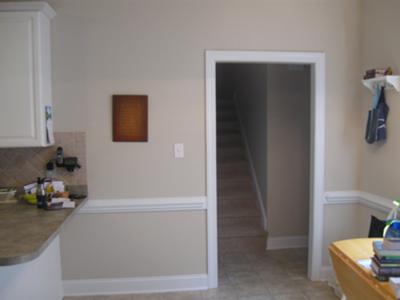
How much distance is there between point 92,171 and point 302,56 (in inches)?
79.0

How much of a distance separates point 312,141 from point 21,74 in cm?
239

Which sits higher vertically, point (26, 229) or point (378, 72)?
point (378, 72)

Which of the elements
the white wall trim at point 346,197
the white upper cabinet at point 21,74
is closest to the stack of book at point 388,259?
the white wall trim at point 346,197

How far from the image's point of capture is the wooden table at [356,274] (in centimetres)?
149

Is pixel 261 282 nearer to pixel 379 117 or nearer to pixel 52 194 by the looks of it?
pixel 379 117

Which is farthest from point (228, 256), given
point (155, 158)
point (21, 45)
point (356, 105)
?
point (21, 45)

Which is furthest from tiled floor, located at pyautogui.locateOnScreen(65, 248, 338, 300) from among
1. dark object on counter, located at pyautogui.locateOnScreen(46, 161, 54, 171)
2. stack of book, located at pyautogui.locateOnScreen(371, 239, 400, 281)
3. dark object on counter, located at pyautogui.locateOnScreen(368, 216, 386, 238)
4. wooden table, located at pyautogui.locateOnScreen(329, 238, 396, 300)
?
stack of book, located at pyautogui.locateOnScreen(371, 239, 400, 281)

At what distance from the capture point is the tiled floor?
2697 millimetres

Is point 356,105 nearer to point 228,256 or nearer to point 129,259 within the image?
point 228,256

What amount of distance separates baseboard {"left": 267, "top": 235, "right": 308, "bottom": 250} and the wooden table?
71.2 inches

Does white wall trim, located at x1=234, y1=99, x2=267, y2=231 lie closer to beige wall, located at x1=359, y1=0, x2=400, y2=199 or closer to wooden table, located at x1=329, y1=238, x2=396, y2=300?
beige wall, located at x1=359, y1=0, x2=400, y2=199

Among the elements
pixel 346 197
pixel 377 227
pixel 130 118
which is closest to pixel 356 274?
pixel 377 227

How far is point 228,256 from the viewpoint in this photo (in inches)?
137

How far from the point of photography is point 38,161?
8.55ft
